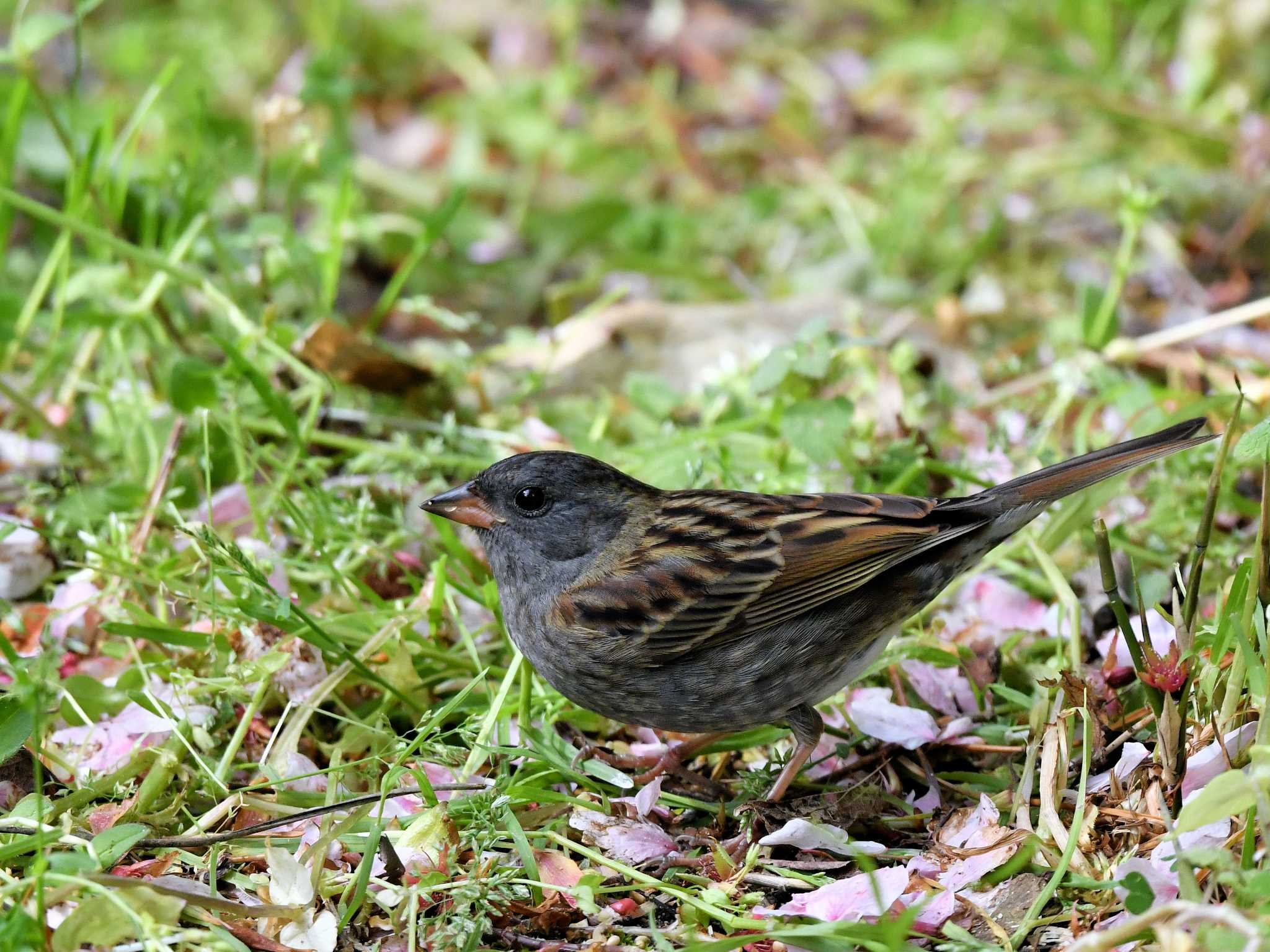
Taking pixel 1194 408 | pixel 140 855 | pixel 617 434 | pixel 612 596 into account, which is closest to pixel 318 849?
pixel 140 855

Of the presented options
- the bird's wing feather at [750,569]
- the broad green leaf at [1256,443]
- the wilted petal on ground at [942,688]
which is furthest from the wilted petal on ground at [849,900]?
the broad green leaf at [1256,443]

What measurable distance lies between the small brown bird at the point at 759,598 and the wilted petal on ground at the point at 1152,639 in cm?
39

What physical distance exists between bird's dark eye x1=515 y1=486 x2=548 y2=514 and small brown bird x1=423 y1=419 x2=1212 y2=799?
0.46 feet

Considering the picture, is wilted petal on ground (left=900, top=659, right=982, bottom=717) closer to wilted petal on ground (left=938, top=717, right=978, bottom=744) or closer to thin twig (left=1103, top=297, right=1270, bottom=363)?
wilted petal on ground (left=938, top=717, right=978, bottom=744)

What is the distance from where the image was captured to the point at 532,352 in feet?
15.7

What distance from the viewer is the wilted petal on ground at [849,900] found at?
103 inches

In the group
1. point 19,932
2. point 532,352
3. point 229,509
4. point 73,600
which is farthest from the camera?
point 532,352

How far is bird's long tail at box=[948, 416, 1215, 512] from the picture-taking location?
2.98m

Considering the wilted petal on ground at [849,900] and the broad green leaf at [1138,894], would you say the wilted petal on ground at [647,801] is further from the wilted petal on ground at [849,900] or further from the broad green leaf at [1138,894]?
the broad green leaf at [1138,894]

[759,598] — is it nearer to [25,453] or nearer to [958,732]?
[958,732]

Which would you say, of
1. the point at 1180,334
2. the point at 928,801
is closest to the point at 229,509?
the point at 928,801

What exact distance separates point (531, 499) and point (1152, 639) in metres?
1.51

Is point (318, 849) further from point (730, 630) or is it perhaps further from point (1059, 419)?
point (1059, 419)

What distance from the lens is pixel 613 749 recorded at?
11.4 feet
